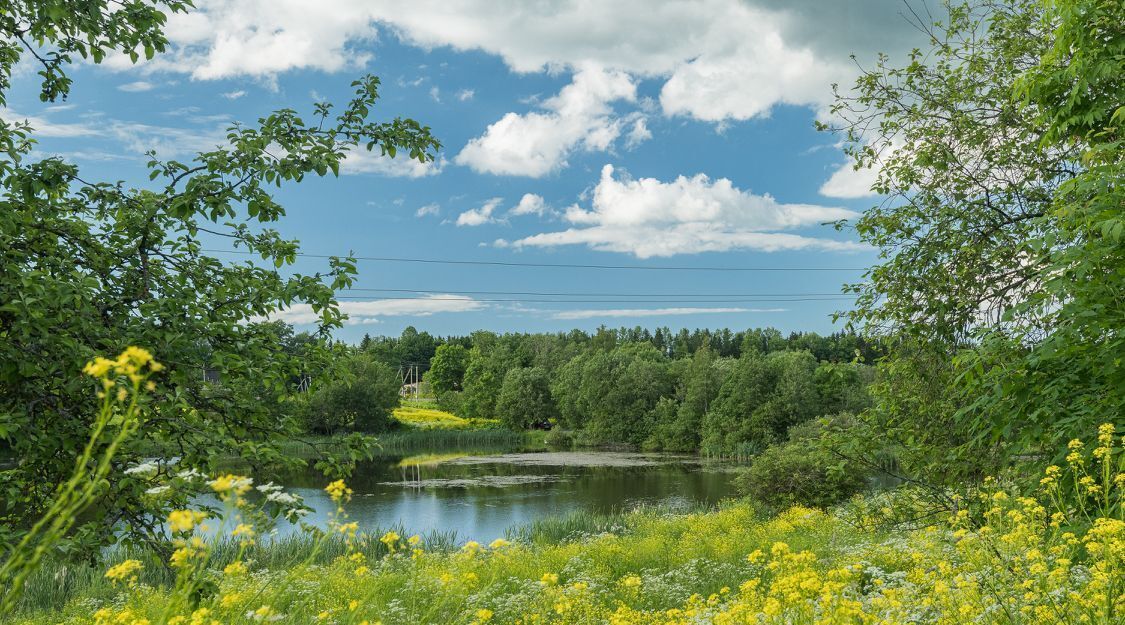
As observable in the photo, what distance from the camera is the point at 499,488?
30.8m

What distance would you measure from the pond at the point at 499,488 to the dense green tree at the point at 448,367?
46.2 m

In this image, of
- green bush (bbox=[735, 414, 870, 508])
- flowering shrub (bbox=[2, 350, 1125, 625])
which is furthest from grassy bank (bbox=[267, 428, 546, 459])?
flowering shrub (bbox=[2, 350, 1125, 625])

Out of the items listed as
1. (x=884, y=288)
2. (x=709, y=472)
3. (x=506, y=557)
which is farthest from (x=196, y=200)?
(x=709, y=472)

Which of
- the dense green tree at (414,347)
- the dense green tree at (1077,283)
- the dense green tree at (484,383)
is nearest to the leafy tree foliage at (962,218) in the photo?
the dense green tree at (1077,283)

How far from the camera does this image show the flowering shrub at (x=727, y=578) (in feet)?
10.1

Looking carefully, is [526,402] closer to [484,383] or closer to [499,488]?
[484,383]

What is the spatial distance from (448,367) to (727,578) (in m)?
86.8

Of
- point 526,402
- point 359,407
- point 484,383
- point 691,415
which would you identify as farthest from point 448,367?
point 691,415

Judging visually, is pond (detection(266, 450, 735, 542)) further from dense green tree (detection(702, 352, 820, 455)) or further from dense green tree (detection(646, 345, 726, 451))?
dense green tree (detection(646, 345, 726, 451))

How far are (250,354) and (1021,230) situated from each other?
8.48 meters

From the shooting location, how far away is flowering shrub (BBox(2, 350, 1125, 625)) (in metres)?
3.07

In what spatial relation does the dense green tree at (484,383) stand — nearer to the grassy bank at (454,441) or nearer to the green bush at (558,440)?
the green bush at (558,440)

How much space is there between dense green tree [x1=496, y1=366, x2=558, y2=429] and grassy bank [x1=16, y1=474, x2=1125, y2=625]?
167 ft

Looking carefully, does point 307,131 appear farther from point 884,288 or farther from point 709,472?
point 709,472
